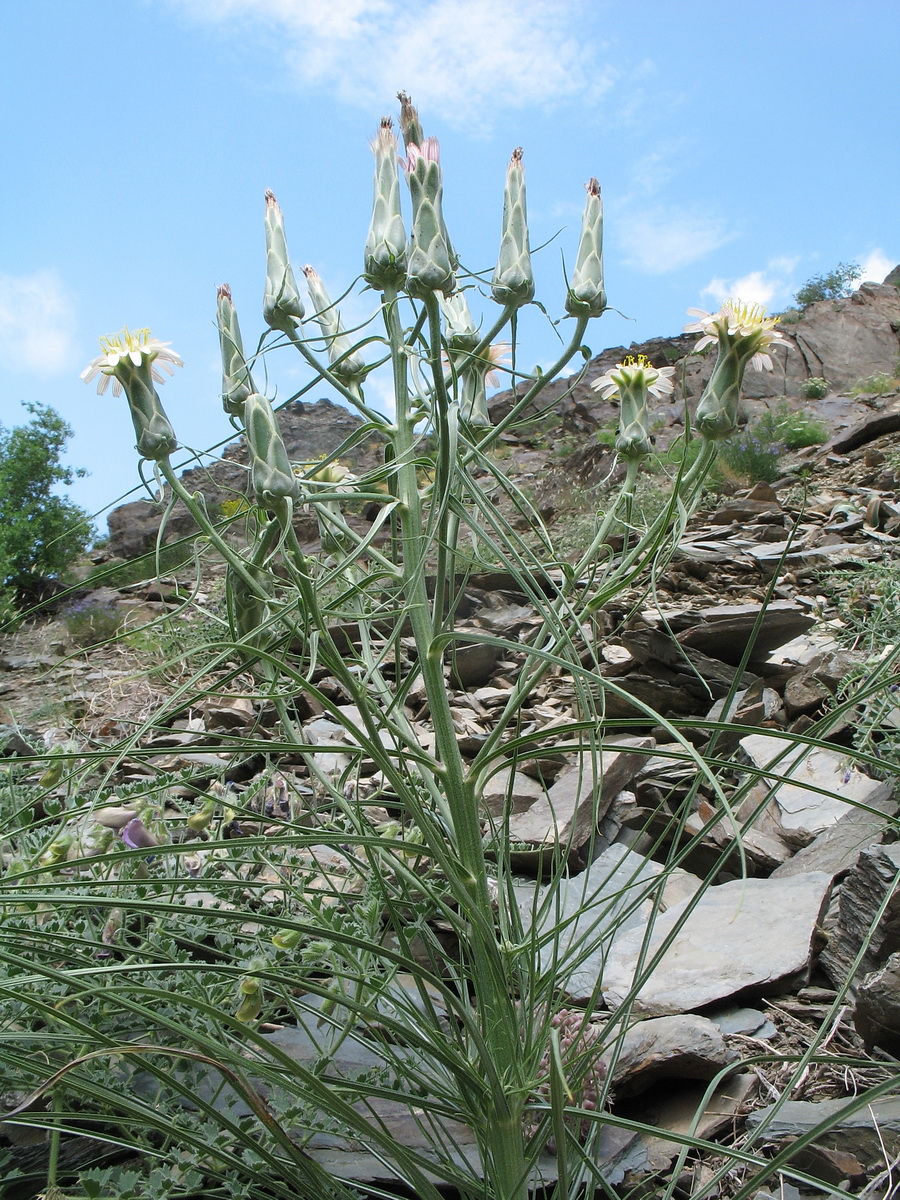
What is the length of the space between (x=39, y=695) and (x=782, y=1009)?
14.7ft

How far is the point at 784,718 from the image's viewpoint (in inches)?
120

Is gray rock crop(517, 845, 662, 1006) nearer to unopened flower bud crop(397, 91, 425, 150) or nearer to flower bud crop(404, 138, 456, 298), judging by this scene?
flower bud crop(404, 138, 456, 298)

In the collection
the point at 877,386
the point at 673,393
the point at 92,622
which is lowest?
the point at 92,622

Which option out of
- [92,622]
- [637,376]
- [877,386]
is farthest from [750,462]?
[637,376]

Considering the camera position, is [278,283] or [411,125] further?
[278,283]

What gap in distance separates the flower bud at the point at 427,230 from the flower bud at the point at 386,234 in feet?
0.42

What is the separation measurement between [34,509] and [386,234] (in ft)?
25.8

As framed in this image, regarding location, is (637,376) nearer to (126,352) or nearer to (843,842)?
(126,352)

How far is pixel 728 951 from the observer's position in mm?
1775

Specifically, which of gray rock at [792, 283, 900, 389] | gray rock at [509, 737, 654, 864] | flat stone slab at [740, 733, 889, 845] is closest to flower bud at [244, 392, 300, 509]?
gray rock at [509, 737, 654, 864]

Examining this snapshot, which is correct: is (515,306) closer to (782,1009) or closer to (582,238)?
(582,238)

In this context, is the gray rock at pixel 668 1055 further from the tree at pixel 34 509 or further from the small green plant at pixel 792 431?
the small green plant at pixel 792 431

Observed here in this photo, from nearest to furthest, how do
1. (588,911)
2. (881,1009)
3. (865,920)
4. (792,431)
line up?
(881,1009)
(865,920)
(588,911)
(792,431)

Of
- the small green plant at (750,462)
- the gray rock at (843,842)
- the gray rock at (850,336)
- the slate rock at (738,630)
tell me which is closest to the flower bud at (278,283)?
the gray rock at (843,842)
